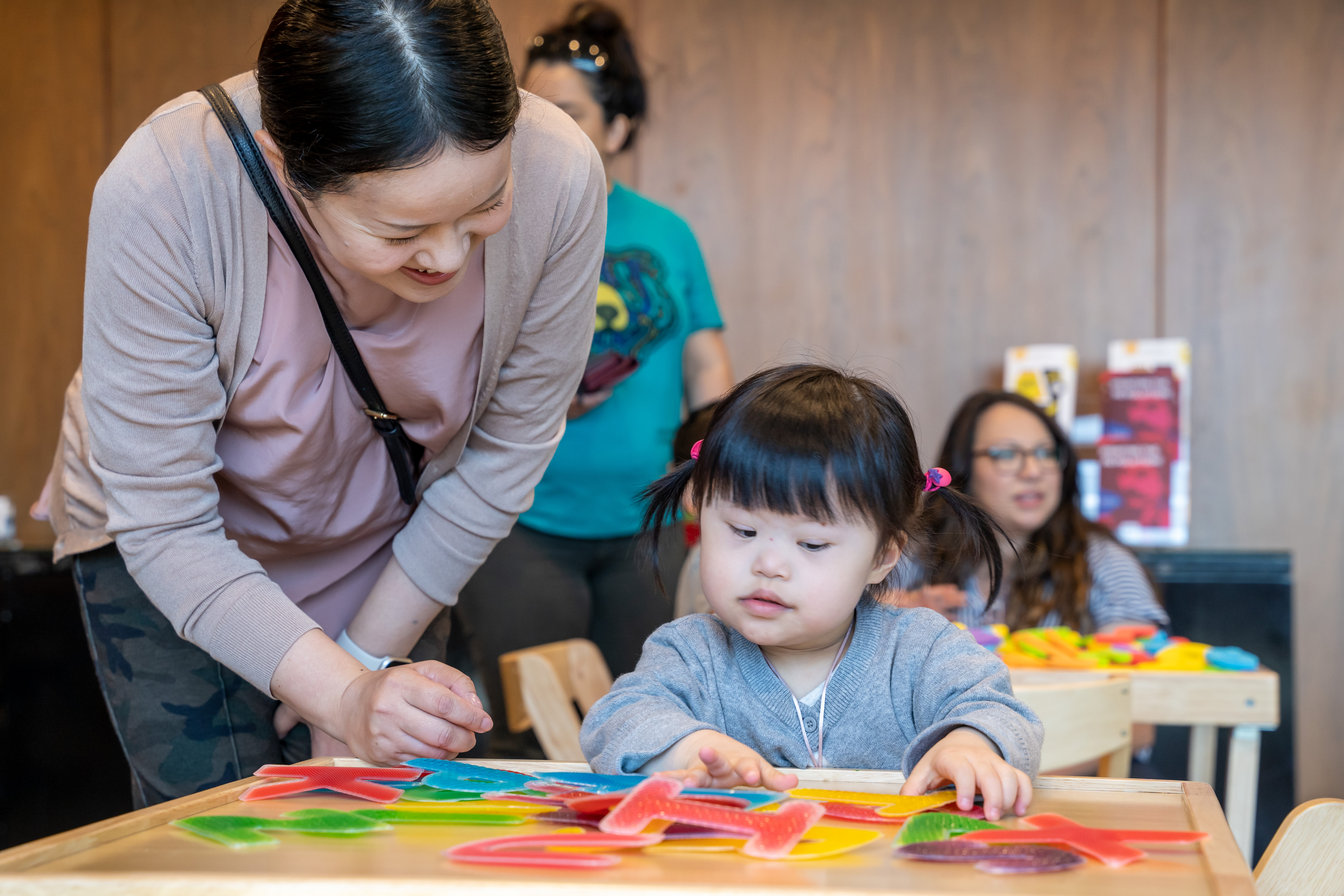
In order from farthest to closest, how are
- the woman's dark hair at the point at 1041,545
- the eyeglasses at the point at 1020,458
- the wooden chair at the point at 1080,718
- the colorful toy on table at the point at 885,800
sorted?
the eyeglasses at the point at 1020,458 < the woman's dark hair at the point at 1041,545 < the wooden chair at the point at 1080,718 < the colorful toy on table at the point at 885,800

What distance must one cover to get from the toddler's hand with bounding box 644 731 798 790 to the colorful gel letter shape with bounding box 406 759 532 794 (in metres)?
0.10

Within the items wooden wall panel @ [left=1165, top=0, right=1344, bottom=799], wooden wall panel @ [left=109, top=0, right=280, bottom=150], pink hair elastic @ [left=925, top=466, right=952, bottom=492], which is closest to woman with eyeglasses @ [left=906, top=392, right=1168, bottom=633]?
wooden wall panel @ [left=1165, top=0, right=1344, bottom=799]

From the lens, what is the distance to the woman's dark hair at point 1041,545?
2.20 metres

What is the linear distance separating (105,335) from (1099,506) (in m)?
2.39

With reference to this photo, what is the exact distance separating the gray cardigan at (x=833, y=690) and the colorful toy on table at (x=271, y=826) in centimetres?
30

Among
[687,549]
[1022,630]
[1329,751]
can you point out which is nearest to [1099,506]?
[1022,630]

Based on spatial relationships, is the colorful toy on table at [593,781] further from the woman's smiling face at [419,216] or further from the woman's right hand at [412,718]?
the woman's smiling face at [419,216]

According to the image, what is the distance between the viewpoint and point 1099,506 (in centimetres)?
282

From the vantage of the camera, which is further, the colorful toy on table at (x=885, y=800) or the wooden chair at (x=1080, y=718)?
the wooden chair at (x=1080, y=718)

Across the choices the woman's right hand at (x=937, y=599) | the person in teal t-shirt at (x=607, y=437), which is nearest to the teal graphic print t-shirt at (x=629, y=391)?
the person in teal t-shirt at (x=607, y=437)

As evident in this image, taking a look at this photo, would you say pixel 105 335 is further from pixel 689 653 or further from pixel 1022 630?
pixel 1022 630

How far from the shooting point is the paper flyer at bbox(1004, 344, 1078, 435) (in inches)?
113

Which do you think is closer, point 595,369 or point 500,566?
point 595,369

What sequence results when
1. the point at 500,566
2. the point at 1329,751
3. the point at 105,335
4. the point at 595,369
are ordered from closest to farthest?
1. the point at 105,335
2. the point at 595,369
3. the point at 500,566
4. the point at 1329,751
